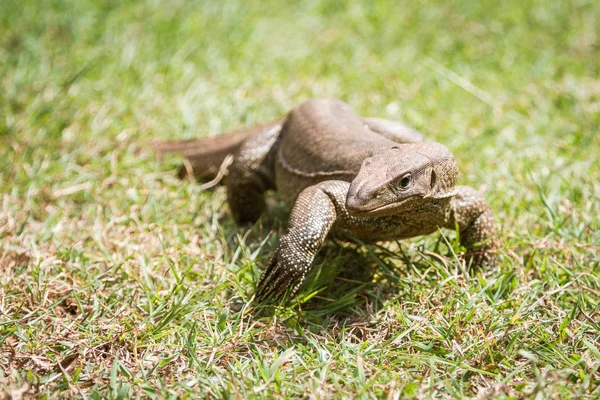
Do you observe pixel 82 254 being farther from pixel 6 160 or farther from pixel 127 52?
pixel 127 52

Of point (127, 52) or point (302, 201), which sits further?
point (127, 52)

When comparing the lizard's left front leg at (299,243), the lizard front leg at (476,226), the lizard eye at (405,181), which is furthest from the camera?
the lizard front leg at (476,226)

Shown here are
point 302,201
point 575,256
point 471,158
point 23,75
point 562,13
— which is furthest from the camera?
point 562,13

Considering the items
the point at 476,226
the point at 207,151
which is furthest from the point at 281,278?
the point at 207,151

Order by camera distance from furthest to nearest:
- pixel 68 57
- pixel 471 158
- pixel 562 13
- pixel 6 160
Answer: pixel 562 13
pixel 68 57
pixel 471 158
pixel 6 160

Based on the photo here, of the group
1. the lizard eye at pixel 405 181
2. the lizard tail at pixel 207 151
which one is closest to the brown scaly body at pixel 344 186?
the lizard eye at pixel 405 181

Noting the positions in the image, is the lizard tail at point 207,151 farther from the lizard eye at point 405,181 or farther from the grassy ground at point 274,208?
the lizard eye at point 405,181

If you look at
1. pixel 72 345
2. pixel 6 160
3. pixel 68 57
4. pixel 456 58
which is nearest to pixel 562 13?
pixel 456 58
